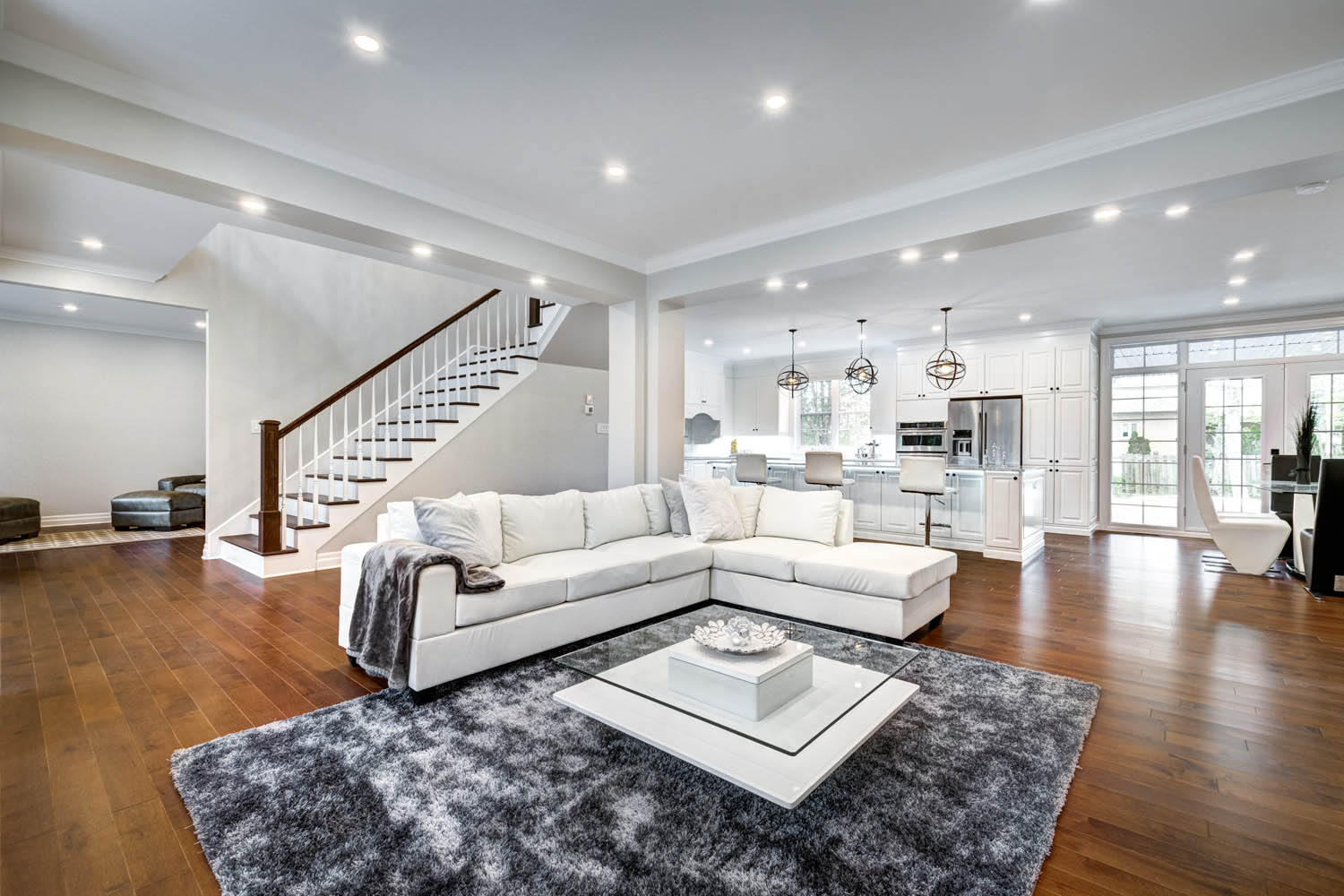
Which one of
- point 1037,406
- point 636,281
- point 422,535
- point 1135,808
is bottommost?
point 1135,808

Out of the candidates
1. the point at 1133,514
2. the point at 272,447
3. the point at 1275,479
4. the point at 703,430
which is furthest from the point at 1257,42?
the point at 703,430

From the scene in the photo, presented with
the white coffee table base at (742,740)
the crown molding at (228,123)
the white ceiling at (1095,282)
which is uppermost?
the crown molding at (228,123)

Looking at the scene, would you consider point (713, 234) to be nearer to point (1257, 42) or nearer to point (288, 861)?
point (1257, 42)

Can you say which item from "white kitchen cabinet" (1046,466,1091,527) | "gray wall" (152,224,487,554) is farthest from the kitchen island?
"gray wall" (152,224,487,554)

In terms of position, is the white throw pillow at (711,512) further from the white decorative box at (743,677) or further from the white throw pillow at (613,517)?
the white decorative box at (743,677)

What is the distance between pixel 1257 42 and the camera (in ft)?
7.97

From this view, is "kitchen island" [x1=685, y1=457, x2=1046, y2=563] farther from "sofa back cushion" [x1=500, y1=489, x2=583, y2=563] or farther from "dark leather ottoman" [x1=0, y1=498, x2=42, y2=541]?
"dark leather ottoman" [x1=0, y1=498, x2=42, y2=541]

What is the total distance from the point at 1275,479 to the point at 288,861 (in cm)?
864

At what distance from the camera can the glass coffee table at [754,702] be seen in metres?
1.75

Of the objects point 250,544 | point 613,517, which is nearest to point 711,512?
point 613,517

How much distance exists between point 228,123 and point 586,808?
11.8 ft

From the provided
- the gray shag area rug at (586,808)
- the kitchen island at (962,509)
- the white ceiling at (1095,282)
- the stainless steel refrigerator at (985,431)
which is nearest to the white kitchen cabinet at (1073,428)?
the stainless steel refrigerator at (985,431)

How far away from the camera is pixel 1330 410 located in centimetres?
682

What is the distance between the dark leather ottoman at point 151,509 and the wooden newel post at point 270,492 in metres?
3.07
